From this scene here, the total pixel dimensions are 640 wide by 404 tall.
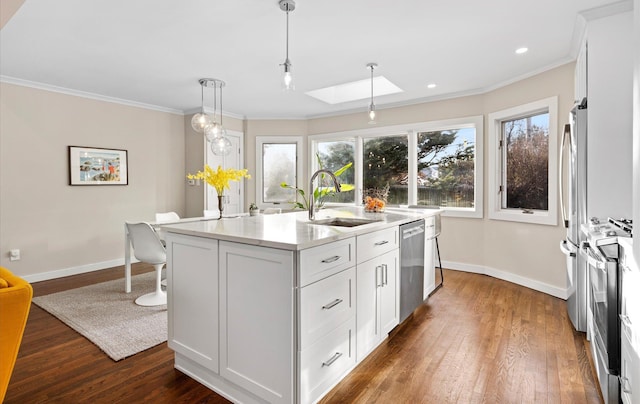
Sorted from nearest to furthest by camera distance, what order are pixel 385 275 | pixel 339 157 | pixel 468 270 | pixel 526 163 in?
pixel 385 275 < pixel 526 163 < pixel 468 270 < pixel 339 157

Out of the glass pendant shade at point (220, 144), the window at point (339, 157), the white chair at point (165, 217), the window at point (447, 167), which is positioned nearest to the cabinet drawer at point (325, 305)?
the glass pendant shade at point (220, 144)

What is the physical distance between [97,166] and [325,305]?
4423 mm

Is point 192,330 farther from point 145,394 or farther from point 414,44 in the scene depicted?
point 414,44

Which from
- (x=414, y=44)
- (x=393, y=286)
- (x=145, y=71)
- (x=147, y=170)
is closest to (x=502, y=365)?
(x=393, y=286)

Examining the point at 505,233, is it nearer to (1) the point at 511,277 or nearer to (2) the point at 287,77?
(1) the point at 511,277

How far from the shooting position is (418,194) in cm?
523

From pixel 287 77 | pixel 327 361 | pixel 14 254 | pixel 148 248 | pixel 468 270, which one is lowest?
pixel 468 270

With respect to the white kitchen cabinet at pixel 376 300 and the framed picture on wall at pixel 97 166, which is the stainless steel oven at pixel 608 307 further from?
Result: the framed picture on wall at pixel 97 166

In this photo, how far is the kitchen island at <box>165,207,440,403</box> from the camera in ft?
5.36

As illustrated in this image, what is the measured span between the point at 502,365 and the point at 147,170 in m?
5.24

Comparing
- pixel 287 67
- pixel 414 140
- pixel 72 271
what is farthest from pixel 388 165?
pixel 72 271

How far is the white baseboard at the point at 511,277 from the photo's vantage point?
3606 millimetres

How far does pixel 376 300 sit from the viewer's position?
232cm

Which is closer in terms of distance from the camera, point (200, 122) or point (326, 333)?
point (326, 333)
